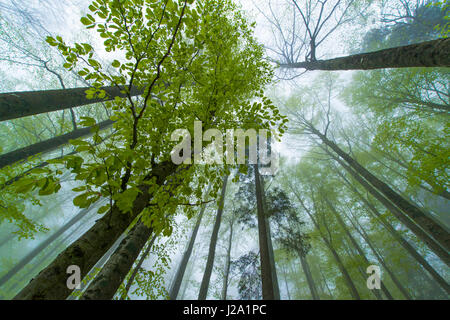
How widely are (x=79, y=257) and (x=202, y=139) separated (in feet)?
5.37

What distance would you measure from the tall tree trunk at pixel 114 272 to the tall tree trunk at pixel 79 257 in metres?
0.23

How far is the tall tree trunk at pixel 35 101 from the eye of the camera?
1951 millimetres

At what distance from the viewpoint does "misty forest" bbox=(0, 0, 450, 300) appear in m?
1.35

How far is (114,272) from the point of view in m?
1.55

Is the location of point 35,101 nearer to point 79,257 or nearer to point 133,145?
point 133,145

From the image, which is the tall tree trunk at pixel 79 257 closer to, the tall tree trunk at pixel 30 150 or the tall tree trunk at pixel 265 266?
the tall tree trunk at pixel 30 150

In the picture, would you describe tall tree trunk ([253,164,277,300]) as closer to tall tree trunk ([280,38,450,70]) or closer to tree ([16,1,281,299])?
tree ([16,1,281,299])

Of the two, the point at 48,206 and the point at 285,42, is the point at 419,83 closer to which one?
the point at 285,42

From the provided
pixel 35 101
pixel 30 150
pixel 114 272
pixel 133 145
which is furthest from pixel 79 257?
pixel 30 150

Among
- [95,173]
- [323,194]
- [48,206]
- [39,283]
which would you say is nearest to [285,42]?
[95,173]

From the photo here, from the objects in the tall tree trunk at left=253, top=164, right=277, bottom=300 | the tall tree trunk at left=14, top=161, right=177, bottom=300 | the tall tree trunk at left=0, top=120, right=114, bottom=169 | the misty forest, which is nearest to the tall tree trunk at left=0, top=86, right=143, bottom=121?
the misty forest

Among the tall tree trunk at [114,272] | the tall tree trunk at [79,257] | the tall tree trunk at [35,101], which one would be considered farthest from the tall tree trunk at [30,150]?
the tall tree trunk at [79,257]
